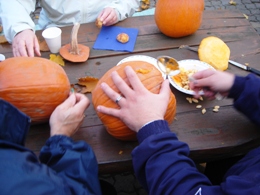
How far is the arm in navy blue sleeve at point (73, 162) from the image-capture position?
80 centimetres

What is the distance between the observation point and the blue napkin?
4.88 feet

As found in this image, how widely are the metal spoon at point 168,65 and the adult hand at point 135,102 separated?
1.01ft

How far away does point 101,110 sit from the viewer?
948mm

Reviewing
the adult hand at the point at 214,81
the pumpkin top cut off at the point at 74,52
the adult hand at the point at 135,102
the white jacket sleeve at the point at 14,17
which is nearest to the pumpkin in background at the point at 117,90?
the adult hand at the point at 135,102

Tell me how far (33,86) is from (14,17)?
752mm

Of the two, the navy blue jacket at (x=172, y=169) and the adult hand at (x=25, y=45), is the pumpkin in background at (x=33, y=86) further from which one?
the navy blue jacket at (x=172, y=169)

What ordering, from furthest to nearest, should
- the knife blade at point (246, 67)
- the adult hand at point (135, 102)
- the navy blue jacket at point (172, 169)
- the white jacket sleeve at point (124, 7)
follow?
the white jacket sleeve at point (124, 7) → the knife blade at point (246, 67) → the adult hand at point (135, 102) → the navy blue jacket at point (172, 169)

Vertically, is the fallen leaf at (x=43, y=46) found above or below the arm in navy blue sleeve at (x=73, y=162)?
above

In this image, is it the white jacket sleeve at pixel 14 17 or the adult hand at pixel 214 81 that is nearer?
the adult hand at pixel 214 81

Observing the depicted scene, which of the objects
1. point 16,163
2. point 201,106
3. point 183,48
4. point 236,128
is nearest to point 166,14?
point 183,48

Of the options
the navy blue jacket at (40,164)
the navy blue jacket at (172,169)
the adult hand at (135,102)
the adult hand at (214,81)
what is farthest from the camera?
the adult hand at (214,81)

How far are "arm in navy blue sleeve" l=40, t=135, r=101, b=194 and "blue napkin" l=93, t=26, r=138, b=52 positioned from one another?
0.76 m

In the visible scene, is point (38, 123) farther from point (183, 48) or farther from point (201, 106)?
point (183, 48)

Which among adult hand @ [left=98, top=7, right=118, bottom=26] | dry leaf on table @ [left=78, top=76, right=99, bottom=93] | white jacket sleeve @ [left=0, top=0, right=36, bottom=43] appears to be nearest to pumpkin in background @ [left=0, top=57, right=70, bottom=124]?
dry leaf on table @ [left=78, top=76, right=99, bottom=93]
